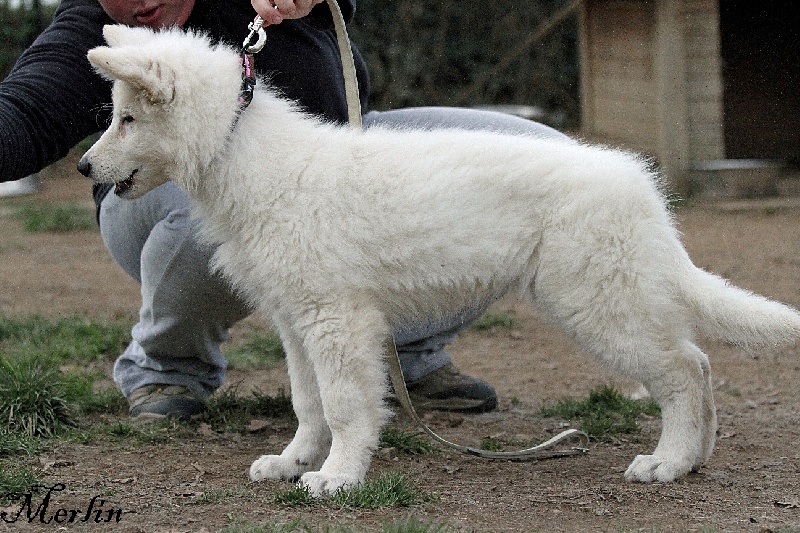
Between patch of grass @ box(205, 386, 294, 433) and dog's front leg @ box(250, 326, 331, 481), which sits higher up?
dog's front leg @ box(250, 326, 331, 481)

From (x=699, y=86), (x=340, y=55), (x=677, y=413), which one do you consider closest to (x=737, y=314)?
(x=677, y=413)

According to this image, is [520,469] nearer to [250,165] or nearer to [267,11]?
[250,165]

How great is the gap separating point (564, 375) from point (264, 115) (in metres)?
2.55

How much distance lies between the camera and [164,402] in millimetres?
4453

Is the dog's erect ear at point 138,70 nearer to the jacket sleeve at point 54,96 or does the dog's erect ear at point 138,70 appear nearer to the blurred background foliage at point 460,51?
the jacket sleeve at point 54,96

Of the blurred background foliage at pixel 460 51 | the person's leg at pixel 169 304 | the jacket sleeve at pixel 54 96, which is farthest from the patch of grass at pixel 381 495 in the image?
the blurred background foliage at pixel 460 51

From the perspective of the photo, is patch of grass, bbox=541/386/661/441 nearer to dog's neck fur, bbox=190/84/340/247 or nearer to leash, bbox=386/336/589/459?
leash, bbox=386/336/589/459

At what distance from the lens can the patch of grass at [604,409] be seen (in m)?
4.48

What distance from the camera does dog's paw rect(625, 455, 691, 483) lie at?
3492 mm

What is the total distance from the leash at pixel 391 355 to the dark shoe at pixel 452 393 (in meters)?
0.62

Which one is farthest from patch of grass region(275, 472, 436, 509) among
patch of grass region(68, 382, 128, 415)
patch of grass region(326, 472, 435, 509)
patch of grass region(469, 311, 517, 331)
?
patch of grass region(469, 311, 517, 331)

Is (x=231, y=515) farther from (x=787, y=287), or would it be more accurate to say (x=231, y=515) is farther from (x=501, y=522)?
(x=787, y=287)

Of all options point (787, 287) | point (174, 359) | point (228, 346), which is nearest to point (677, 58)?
point (787, 287)

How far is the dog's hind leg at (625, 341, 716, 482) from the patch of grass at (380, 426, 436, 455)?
81cm
